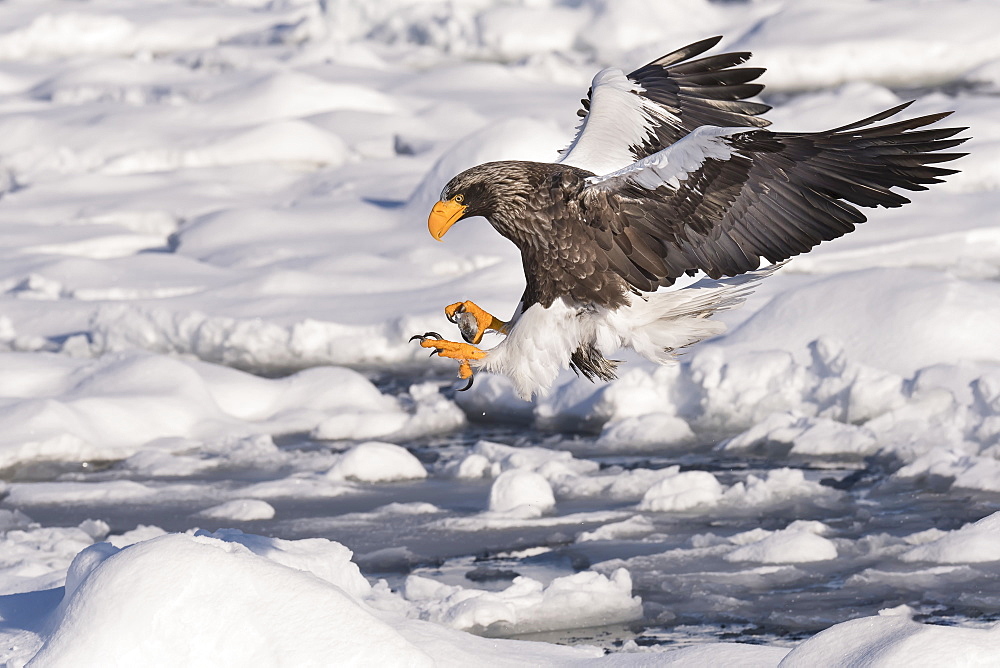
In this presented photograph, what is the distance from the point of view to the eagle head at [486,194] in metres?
4.63

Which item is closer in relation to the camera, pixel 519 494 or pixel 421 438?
pixel 519 494

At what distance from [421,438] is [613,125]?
14.4 feet

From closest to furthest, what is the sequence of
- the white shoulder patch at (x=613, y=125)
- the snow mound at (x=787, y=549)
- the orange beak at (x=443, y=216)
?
the orange beak at (x=443, y=216) → the white shoulder patch at (x=613, y=125) → the snow mound at (x=787, y=549)

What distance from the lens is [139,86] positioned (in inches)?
877

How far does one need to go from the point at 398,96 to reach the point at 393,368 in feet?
36.4

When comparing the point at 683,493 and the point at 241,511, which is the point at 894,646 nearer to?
the point at 683,493

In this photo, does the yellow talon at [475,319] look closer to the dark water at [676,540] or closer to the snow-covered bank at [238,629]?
the snow-covered bank at [238,629]

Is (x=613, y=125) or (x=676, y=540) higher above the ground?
(x=613, y=125)

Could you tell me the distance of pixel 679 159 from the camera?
14.3 feet

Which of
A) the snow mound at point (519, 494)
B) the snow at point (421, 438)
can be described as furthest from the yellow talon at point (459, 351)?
the snow mound at point (519, 494)

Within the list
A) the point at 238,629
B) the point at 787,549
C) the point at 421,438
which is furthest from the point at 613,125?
the point at 421,438

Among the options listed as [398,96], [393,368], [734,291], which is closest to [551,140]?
[393,368]

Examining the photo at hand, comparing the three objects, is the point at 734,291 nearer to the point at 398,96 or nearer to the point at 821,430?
the point at 821,430

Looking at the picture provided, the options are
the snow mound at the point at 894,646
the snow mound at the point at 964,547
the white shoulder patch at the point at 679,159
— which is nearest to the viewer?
the snow mound at the point at 894,646
